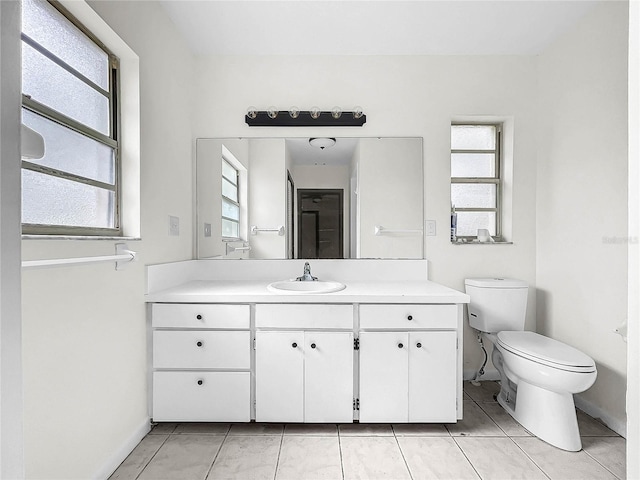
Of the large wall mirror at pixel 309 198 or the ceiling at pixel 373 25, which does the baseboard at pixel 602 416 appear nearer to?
the large wall mirror at pixel 309 198

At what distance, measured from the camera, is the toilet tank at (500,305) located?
2230mm

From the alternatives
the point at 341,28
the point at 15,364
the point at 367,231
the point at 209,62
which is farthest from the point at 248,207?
the point at 15,364

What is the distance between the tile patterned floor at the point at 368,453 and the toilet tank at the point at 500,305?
560 millimetres

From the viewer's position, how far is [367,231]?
Answer: 2.40 m

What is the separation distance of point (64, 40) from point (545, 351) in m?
2.61

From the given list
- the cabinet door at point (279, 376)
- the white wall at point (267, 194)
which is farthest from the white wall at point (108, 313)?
the cabinet door at point (279, 376)

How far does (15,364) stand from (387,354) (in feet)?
5.50

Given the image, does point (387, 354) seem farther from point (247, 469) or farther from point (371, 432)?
point (247, 469)

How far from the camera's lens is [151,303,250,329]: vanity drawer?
182cm

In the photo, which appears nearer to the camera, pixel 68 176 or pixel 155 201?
pixel 68 176

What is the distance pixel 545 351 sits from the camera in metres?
1.80

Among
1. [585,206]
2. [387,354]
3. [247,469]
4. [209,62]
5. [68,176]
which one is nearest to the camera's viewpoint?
[68,176]

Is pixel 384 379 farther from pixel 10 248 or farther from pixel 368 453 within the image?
pixel 10 248

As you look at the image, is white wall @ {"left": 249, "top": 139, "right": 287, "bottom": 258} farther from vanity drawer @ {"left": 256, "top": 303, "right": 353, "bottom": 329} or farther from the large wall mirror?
vanity drawer @ {"left": 256, "top": 303, "right": 353, "bottom": 329}
